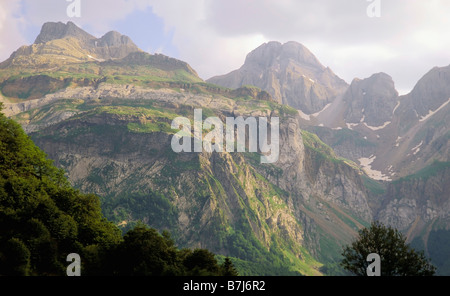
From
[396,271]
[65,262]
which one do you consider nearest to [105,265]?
[65,262]

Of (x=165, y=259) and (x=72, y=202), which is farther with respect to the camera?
(x=72, y=202)

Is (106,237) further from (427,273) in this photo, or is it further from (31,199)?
(427,273)

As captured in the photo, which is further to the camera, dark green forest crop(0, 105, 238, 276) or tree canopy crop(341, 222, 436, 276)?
tree canopy crop(341, 222, 436, 276)

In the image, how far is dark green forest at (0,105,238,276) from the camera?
234ft

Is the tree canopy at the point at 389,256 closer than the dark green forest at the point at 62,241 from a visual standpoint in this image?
No

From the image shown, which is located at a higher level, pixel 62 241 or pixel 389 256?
pixel 62 241

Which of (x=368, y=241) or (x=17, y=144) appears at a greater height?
(x=17, y=144)

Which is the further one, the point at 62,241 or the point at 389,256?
the point at 389,256

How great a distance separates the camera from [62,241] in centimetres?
7838

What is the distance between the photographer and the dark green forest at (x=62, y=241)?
234ft

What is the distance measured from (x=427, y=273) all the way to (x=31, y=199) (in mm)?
76913
